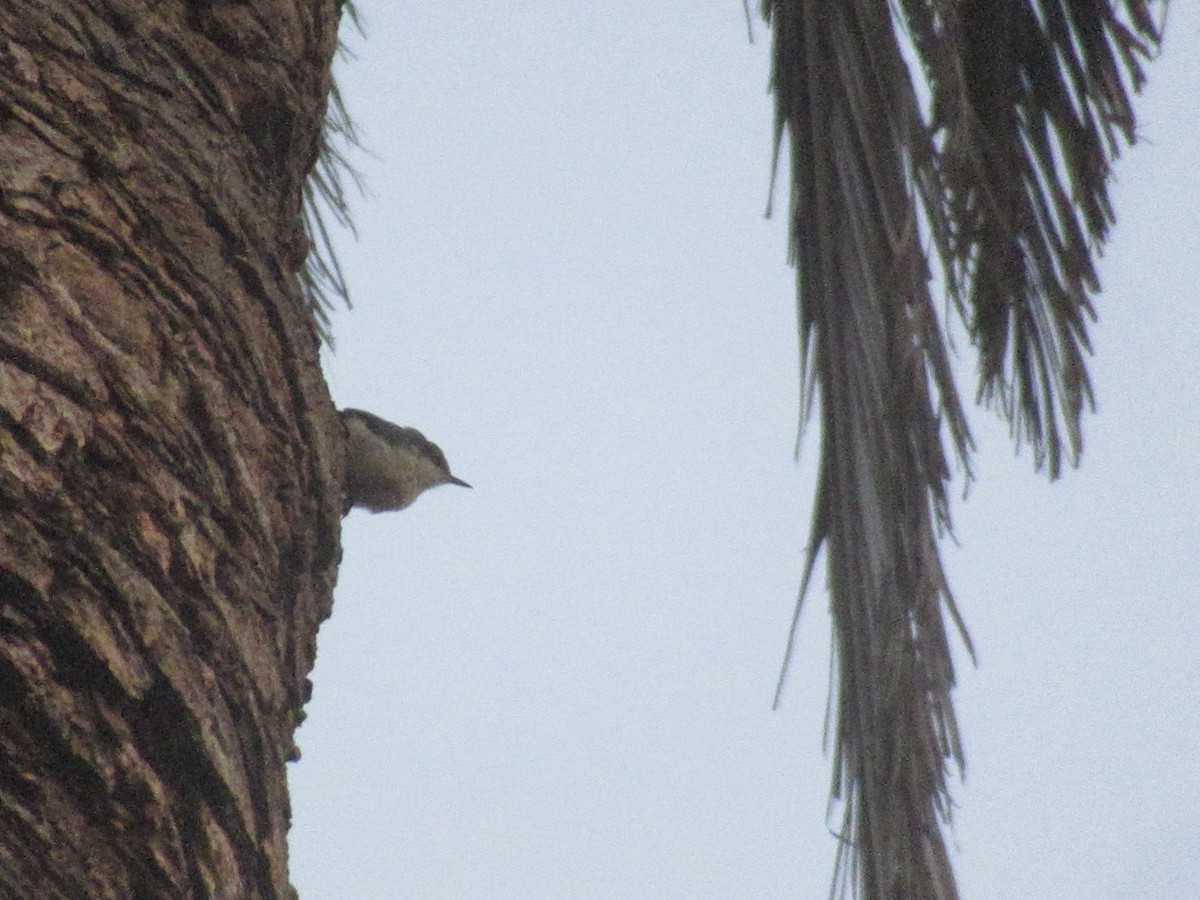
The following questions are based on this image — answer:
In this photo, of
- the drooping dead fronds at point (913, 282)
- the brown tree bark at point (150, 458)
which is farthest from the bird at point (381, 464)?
the brown tree bark at point (150, 458)

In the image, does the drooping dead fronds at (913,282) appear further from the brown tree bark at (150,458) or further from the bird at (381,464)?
the bird at (381,464)

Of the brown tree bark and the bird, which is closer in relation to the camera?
the brown tree bark

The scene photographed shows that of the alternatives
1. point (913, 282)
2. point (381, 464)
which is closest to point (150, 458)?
point (913, 282)

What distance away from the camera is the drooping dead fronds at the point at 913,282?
316cm

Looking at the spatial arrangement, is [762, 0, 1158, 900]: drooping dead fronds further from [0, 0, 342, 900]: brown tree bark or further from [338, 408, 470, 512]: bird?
[338, 408, 470, 512]: bird

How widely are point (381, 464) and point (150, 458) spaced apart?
11.3ft

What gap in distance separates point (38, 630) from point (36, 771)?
14cm

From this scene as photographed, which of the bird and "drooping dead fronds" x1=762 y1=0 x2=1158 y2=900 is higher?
the bird

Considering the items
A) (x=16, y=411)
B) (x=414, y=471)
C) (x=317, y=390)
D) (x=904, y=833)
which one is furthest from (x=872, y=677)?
(x=414, y=471)

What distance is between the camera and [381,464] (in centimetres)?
525

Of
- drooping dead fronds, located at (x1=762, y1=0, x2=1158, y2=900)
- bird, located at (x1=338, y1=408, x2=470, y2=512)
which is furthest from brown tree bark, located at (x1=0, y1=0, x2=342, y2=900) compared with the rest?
bird, located at (x1=338, y1=408, x2=470, y2=512)

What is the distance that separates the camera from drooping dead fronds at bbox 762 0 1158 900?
316cm

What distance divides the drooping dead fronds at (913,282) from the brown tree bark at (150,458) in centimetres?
131

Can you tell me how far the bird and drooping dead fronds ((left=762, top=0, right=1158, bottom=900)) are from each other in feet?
6.65
